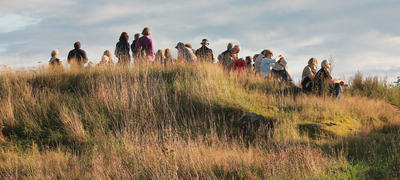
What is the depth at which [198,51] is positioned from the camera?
1452cm

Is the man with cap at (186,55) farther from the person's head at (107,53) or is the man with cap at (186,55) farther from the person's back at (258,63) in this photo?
the person's head at (107,53)

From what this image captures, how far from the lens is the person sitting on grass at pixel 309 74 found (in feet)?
42.0

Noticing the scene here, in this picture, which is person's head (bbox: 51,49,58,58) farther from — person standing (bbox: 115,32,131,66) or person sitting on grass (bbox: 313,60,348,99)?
person sitting on grass (bbox: 313,60,348,99)

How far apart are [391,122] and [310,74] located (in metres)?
2.98

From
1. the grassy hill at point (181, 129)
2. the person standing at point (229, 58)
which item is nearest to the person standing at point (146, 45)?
the grassy hill at point (181, 129)

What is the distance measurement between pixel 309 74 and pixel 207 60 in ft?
12.1

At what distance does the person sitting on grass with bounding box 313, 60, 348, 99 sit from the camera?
12297 mm

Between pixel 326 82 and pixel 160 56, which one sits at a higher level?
pixel 160 56

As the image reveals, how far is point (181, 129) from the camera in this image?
8.63 metres

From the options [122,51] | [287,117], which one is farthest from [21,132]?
[287,117]

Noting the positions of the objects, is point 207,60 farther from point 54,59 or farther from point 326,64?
point 54,59

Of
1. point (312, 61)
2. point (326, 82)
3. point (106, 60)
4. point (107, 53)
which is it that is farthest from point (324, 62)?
point (107, 53)

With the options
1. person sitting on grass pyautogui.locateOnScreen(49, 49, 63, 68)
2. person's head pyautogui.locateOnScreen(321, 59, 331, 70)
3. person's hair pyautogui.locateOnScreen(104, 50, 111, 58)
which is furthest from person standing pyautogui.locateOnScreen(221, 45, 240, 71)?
person sitting on grass pyautogui.locateOnScreen(49, 49, 63, 68)

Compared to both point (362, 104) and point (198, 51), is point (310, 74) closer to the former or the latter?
point (362, 104)
